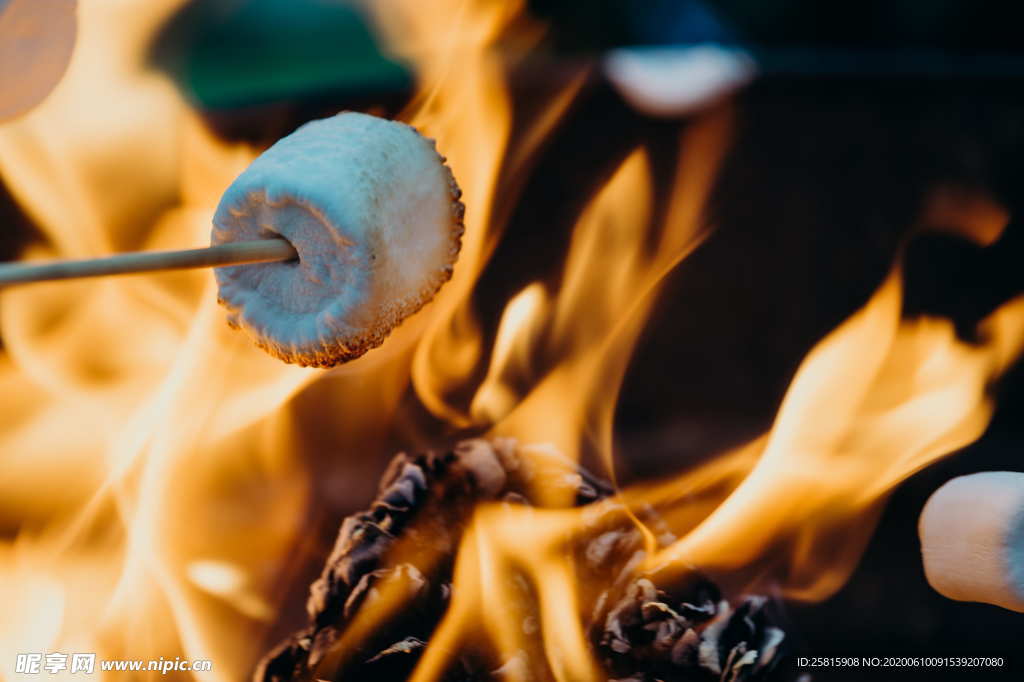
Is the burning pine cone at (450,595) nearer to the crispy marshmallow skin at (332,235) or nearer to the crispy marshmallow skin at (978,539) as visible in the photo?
the crispy marshmallow skin at (978,539)

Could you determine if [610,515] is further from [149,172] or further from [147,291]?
[149,172]

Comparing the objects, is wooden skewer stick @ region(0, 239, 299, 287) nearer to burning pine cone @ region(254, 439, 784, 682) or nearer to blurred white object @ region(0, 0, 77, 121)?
blurred white object @ region(0, 0, 77, 121)

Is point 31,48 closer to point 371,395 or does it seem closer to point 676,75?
point 371,395

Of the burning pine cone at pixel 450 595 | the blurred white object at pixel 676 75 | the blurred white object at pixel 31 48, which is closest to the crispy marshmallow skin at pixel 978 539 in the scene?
the burning pine cone at pixel 450 595

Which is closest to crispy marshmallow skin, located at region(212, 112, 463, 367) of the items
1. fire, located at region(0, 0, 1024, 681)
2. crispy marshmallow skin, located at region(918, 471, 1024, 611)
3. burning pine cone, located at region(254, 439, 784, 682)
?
burning pine cone, located at region(254, 439, 784, 682)

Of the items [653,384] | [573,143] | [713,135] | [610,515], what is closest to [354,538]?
[610,515]

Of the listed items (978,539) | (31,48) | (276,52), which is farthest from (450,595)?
(276,52)
